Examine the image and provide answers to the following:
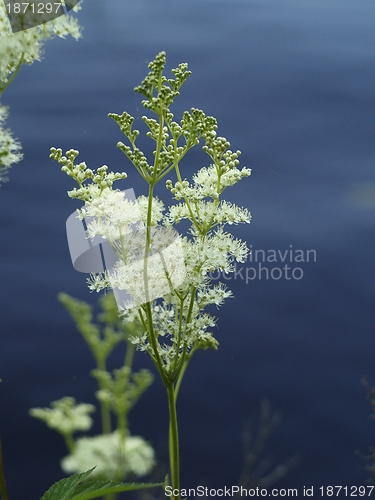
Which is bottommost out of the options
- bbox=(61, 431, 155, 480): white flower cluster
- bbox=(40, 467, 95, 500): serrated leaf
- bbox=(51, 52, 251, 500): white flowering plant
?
bbox=(61, 431, 155, 480): white flower cluster

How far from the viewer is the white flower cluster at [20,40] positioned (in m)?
0.52

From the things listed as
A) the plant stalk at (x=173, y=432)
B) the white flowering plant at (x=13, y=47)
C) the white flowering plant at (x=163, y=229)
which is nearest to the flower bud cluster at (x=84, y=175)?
the white flowering plant at (x=163, y=229)

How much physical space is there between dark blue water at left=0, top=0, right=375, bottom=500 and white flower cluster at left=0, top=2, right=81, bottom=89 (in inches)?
18.5

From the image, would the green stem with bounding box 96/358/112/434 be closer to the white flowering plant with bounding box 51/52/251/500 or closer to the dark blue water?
the dark blue water

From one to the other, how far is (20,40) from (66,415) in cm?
61

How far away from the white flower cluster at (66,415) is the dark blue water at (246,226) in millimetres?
27

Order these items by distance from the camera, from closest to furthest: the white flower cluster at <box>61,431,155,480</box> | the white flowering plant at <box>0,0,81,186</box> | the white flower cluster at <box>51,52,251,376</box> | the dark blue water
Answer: the white flowering plant at <box>0,0,81,186</box> → the white flower cluster at <box>51,52,251,376</box> → the white flower cluster at <box>61,431,155,480</box> → the dark blue water

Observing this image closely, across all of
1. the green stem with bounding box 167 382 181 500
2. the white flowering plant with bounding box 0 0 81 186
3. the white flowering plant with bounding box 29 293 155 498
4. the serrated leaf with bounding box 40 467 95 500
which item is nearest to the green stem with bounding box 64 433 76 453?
the white flowering plant with bounding box 29 293 155 498

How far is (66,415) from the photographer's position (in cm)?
92

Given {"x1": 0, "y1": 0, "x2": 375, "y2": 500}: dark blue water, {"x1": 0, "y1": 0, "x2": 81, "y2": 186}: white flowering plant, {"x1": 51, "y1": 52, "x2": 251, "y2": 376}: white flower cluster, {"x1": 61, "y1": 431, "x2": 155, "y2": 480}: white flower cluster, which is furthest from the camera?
{"x1": 0, "y1": 0, "x2": 375, "y2": 500}: dark blue water

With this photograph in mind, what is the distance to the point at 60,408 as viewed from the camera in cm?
93

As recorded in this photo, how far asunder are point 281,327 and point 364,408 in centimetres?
20

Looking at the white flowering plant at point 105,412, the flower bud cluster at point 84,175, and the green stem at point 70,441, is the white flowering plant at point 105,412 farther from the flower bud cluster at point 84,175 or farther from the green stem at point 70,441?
the flower bud cluster at point 84,175

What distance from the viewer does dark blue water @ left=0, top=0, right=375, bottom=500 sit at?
3.21ft
